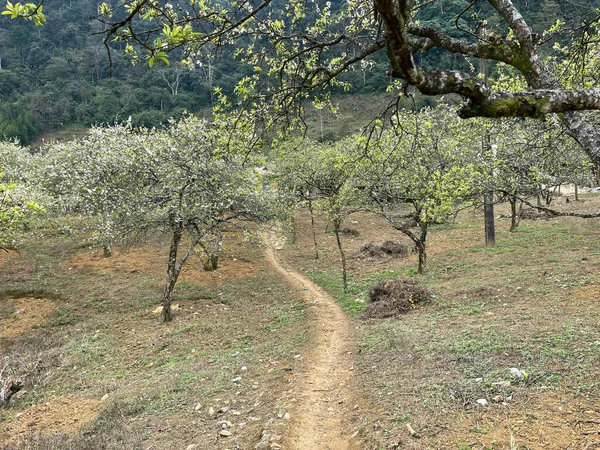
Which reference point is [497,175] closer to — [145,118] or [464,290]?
[464,290]

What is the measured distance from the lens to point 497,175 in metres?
13.6

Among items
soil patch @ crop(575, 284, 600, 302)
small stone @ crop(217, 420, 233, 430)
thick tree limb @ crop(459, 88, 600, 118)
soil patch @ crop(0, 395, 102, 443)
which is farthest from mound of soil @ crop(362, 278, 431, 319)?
thick tree limb @ crop(459, 88, 600, 118)

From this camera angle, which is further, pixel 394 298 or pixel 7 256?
pixel 7 256

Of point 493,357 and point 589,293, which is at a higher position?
point 589,293

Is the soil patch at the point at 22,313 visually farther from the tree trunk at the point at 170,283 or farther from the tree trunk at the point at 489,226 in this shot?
the tree trunk at the point at 489,226

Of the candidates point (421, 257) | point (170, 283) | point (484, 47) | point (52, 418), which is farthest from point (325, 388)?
point (421, 257)

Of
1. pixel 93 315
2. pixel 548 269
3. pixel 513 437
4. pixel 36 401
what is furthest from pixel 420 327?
pixel 93 315

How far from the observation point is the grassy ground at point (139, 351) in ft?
23.4

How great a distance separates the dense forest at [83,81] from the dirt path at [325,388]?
65538 mm

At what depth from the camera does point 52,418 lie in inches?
333

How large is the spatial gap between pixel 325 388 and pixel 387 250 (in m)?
16.2

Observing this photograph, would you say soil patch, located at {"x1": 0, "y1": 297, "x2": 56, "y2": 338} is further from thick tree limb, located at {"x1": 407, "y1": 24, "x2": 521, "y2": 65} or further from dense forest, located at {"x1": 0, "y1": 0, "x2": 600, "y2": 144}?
dense forest, located at {"x1": 0, "y1": 0, "x2": 600, "y2": 144}

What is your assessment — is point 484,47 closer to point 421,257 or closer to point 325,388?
point 325,388

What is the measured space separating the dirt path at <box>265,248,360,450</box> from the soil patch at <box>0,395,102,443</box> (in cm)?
483
